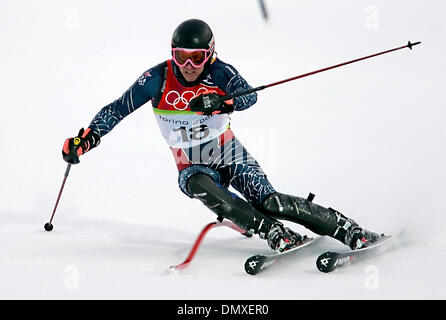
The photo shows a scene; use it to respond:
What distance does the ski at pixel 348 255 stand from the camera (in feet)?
10.8

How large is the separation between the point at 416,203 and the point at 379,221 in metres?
0.44

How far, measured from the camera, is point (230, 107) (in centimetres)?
346

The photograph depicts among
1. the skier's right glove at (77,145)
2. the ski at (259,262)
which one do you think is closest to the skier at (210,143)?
the skier's right glove at (77,145)

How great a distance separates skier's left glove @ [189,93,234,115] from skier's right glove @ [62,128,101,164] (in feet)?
2.23

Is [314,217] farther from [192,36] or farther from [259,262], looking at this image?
[192,36]

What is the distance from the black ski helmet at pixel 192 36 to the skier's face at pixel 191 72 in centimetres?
12

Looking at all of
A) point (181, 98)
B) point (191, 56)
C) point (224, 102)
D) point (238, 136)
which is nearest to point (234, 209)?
point (224, 102)

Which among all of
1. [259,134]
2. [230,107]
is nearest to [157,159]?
[259,134]

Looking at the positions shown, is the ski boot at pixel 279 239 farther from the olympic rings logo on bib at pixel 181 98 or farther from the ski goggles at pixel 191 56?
the ski goggles at pixel 191 56

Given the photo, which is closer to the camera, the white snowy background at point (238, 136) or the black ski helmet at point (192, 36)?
the white snowy background at point (238, 136)

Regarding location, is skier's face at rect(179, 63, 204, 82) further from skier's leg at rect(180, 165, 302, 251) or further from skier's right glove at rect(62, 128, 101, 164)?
skier's right glove at rect(62, 128, 101, 164)

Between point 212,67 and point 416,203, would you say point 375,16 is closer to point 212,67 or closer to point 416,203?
point 416,203

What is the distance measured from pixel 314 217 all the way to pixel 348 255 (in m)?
0.32

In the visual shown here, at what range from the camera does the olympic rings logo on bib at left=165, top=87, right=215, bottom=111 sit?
3.68 m
